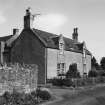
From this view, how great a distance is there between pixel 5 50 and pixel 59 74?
490 inches

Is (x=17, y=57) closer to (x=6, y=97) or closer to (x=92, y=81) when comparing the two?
(x=92, y=81)

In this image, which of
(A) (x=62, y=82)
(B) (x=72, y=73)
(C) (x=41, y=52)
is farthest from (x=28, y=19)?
(A) (x=62, y=82)

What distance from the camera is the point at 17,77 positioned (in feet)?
58.8

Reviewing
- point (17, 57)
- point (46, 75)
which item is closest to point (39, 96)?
point (46, 75)

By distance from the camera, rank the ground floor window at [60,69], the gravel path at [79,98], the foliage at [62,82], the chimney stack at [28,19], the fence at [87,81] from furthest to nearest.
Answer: the ground floor window at [60,69]
the chimney stack at [28,19]
the fence at [87,81]
the foliage at [62,82]
the gravel path at [79,98]

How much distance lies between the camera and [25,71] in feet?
62.6

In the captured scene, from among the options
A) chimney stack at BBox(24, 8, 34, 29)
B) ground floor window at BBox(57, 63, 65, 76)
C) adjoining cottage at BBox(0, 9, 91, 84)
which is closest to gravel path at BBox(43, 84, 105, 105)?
adjoining cottage at BBox(0, 9, 91, 84)

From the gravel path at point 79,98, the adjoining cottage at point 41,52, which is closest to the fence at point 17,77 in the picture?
the gravel path at point 79,98

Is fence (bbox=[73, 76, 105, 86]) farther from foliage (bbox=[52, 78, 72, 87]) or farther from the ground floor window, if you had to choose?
the ground floor window

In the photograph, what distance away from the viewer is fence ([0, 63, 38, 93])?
54.5ft

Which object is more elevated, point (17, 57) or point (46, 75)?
point (17, 57)

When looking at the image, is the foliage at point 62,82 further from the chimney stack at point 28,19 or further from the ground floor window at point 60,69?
the chimney stack at point 28,19

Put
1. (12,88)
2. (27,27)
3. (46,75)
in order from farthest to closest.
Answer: (27,27)
(46,75)
(12,88)

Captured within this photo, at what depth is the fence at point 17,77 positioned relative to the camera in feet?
54.5
